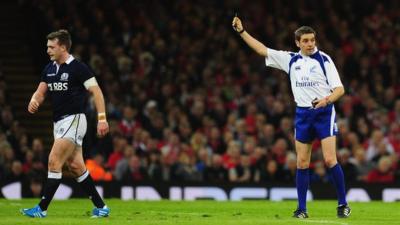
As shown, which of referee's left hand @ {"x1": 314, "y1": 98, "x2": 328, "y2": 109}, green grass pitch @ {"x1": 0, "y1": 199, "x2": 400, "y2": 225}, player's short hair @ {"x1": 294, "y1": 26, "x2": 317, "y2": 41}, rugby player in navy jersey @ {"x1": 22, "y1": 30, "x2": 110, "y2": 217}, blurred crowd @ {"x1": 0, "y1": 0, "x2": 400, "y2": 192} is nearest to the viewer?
green grass pitch @ {"x1": 0, "y1": 199, "x2": 400, "y2": 225}

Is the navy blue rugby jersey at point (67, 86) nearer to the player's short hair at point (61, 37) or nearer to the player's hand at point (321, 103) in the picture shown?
the player's short hair at point (61, 37)

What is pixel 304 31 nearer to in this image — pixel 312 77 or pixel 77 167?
pixel 312 77

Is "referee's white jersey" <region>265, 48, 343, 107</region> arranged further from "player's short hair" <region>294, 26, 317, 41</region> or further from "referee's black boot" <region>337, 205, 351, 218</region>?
"referee's black boot" <region>337, 205, 351, 218</region>

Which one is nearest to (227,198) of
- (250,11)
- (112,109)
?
(112,109)

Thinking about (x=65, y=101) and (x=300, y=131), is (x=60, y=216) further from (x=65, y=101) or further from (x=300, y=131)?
(x=300, y=131)

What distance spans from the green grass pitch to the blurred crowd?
3.68 metres

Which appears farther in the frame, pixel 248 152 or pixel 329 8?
pixel 329 8

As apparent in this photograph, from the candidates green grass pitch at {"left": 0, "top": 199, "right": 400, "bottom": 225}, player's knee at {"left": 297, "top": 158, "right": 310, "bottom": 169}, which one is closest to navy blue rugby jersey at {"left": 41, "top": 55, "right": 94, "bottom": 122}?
green grass pitch at {"left": 0, "top": 199, "right": 400, "bottom": 225}

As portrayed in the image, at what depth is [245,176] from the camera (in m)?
22.3

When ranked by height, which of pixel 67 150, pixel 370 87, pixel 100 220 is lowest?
pixel 100 220

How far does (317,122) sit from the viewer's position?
1371 cm

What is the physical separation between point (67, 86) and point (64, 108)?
0.27 metres

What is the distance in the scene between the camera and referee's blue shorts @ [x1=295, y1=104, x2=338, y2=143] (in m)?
13.7

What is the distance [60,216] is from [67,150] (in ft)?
3.60
